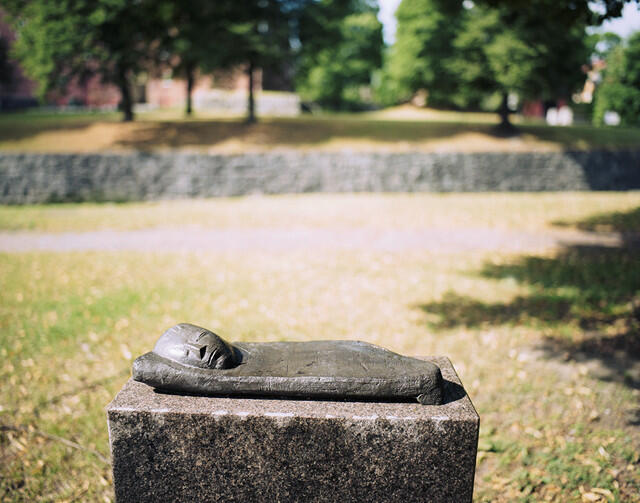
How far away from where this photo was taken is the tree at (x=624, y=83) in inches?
358

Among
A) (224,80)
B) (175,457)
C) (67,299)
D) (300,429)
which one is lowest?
(67,299)

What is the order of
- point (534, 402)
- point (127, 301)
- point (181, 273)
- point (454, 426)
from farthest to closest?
point (181, 273)
point (127, 301)
point (534, 402)
point (454, 426)

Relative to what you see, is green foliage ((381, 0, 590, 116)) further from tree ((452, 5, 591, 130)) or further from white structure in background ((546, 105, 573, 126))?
white structure in background ((546, 105, 573, 126))

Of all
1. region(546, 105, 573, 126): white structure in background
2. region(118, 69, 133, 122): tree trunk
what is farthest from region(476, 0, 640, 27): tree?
region(546, 105, 573, 126): white structure in background

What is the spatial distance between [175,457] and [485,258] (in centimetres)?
748

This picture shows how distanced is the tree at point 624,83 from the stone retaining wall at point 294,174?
25.6 ft

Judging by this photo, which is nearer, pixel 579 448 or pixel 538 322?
pixel 579 448

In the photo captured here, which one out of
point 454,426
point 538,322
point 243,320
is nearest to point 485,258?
point 538,322

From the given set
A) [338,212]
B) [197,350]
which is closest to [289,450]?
[197,350]

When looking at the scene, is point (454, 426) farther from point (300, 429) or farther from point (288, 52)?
point (288, 52)

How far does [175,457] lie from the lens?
8.73ft

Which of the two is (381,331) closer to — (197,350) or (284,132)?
(197,350)

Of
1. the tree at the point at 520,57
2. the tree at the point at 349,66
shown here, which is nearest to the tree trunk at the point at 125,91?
the tree at the point at 520,57

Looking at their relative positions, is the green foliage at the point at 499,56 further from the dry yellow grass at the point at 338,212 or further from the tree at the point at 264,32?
the tree at the point at 264,32
